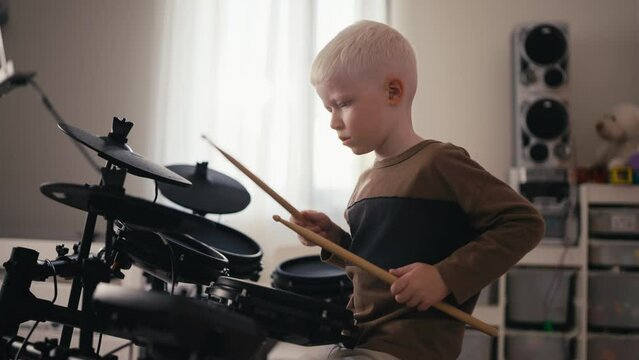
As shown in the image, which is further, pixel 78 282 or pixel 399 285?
pixel 78 282

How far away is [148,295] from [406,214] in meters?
0.47

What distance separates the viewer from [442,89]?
10.2ft

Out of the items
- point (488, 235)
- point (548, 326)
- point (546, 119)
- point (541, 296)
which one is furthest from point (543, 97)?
point (488, 235)

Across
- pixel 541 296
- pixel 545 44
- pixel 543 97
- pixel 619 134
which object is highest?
pixel 545 44

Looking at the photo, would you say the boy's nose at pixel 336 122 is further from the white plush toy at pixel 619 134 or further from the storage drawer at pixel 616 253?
the white plush toy at pixel 619 134

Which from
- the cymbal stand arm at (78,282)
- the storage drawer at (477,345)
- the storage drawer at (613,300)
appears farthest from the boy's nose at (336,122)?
the storage drawer at (613,300)

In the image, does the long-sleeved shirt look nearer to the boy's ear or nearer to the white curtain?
the boy's ear

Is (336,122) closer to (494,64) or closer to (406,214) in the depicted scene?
(406,214)

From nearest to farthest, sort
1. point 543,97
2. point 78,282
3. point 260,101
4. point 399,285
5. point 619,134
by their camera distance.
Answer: point 399,285 → point 78,282 → point 543,97 → point 619,134 → point 260,101

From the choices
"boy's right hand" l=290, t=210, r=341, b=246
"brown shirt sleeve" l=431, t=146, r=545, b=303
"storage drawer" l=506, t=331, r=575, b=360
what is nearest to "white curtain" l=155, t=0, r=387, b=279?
"storage drawer" l=506, t=331, r=575, b=360

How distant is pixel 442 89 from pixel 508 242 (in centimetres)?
233

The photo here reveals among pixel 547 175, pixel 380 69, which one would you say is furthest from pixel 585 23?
pixel 380 69

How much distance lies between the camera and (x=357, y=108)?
38.6 inches

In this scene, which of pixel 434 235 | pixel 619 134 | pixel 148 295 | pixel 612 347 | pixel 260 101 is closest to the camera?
pixel 148 295
